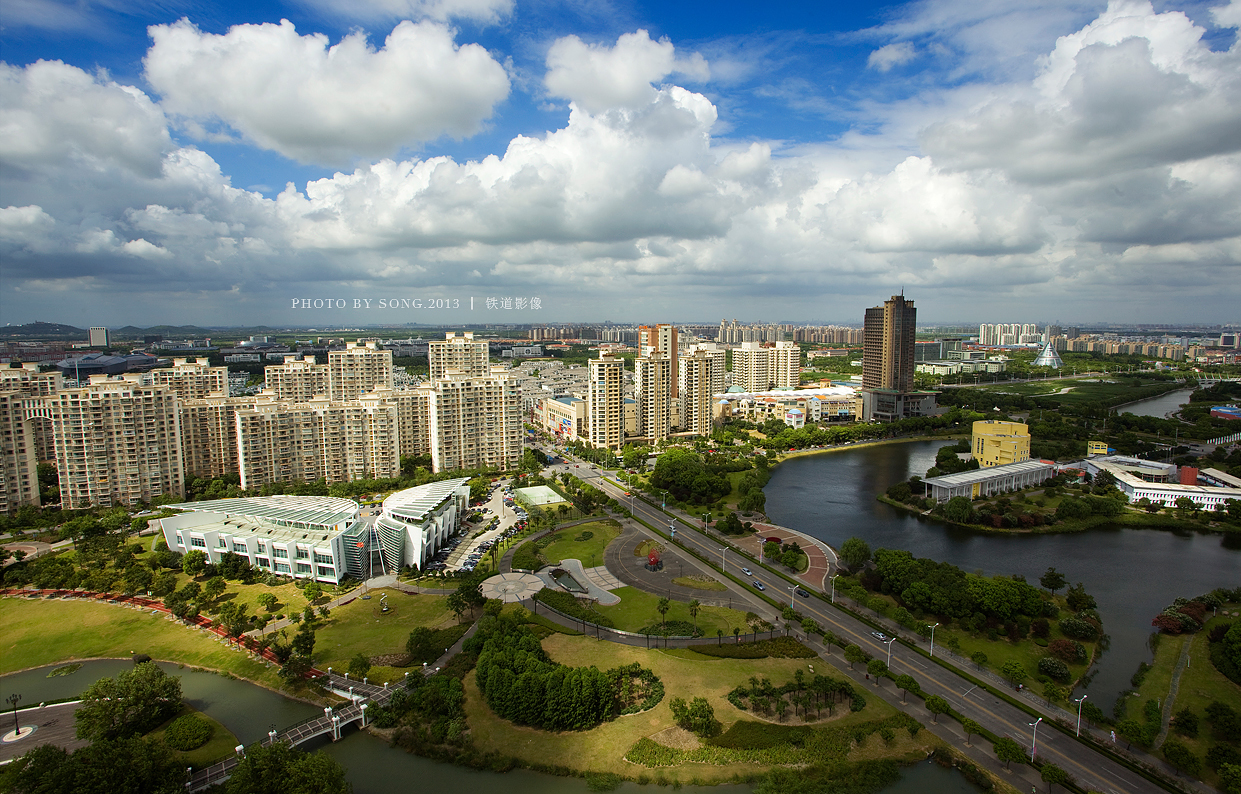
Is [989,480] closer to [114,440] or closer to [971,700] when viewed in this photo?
[971,700]

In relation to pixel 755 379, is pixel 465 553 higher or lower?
lower

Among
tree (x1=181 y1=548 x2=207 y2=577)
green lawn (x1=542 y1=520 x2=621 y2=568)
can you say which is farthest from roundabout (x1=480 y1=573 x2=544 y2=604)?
tree (x1=181 y1=548 x2=207 y2=577)

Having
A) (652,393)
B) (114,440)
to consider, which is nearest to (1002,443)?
(652,393)

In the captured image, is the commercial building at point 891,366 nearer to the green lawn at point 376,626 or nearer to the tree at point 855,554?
the tree at point 855,554

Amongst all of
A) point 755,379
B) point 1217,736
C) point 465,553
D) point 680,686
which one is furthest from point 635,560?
point 755,379

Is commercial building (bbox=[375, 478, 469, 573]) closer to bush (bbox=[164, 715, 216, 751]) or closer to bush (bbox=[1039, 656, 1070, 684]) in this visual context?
bush (bbox=[164, 715, 216, 751])

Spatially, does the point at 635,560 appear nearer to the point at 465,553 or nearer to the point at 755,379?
the point at 465,553
